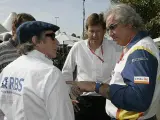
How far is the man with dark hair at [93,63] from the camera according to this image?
3.47m

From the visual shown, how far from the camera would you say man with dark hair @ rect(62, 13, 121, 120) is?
3.47m

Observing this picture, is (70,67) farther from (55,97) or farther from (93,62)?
(55,97)

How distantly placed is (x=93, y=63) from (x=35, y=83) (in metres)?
1.70

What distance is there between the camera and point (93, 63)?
351 cm

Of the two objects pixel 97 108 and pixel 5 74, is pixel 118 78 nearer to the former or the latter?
pixel 5 74

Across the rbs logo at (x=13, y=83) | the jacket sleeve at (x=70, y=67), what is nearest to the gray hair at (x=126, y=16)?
the rbs logo at (x=13, y=83)

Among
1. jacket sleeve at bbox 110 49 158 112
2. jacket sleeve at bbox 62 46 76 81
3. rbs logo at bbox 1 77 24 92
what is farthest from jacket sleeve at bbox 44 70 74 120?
jacket sleeve at bbox 62 46 76 81

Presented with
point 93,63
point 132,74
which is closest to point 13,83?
point 132,74

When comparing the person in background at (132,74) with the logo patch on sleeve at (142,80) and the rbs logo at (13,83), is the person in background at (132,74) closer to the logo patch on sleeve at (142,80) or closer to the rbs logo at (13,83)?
the logo patch on sleeve at (142,80)

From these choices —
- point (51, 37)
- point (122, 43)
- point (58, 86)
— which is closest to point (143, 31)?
point (122, 43)

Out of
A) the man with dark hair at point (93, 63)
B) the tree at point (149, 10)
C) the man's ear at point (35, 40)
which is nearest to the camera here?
the man's ear at point (35, 40)

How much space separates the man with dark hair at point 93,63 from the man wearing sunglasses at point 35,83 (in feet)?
4.65

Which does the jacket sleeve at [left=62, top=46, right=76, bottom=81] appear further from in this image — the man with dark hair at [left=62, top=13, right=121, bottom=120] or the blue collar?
the blue collar

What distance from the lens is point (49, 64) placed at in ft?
6.39
